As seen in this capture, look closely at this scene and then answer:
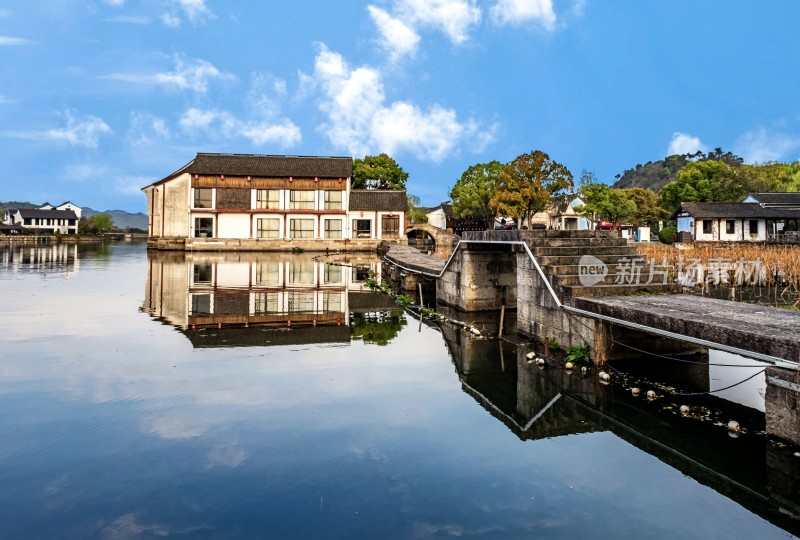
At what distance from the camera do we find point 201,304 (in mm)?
20891

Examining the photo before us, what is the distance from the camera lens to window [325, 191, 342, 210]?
59.8 meters

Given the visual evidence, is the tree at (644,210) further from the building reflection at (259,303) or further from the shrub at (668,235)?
the building reflection at (259,303)

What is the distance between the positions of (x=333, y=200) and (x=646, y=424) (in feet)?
176

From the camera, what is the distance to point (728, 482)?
667 centimetres

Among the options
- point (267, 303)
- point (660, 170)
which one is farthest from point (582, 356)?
point (660, 170)

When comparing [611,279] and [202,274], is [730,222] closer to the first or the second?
[611,279]

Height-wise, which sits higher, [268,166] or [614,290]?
[268,166]

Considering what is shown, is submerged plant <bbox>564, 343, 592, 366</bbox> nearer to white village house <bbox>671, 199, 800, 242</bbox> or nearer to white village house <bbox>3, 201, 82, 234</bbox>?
white village house <bbox>671, 199, 800, 242</bbox>

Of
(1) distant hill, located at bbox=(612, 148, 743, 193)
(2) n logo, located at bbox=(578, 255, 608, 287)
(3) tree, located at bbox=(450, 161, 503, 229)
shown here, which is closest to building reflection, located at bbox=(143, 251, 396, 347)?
(2) n logo, located at bbox=(578, 255, 608, 287)

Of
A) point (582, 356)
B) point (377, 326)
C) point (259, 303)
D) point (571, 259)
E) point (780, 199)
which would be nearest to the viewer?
point (582, 356)

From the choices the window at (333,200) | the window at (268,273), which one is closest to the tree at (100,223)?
the window at (333,200)

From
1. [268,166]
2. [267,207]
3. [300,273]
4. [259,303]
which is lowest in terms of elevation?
[259,303]

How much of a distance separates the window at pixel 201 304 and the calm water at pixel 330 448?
13.5 ft

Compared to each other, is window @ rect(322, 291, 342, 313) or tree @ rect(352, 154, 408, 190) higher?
tree @ rect(352, 154, 408, 190)
